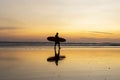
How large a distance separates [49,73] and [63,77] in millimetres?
1184

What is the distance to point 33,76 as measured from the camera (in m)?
11.1

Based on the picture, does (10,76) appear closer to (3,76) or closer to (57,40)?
(3,76)

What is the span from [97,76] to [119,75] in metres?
0.91

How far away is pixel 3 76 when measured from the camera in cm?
1089

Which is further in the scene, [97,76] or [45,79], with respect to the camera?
[97,76]

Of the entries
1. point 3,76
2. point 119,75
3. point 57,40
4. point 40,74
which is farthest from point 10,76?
point 57,40

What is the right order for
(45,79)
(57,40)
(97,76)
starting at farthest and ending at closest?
(57,40) → (97,76) → (45,79)

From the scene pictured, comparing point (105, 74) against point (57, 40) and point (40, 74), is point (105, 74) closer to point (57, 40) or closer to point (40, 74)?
point (40, 74)

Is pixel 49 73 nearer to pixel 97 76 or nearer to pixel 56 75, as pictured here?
pixel 56 75

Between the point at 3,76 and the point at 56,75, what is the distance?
1958 millimetres

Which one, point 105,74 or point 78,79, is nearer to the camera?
point 78,79

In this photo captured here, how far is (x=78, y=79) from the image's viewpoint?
10477 millimetres

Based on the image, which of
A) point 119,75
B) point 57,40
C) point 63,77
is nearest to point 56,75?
point 63,77

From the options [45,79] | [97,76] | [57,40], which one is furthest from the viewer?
[57,40]
